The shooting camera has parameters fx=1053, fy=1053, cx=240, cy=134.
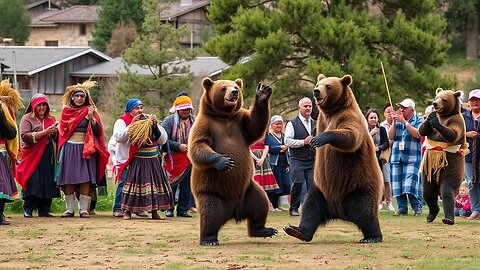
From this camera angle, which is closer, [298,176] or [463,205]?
[298,176]

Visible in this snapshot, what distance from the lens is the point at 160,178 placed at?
51.6 feet

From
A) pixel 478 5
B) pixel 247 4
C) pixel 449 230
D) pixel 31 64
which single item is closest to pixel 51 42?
pixel 31 64

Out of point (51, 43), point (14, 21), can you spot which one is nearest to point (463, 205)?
point (14, 21)

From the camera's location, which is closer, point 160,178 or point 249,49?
point 160,178

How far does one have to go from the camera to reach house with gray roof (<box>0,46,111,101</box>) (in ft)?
202

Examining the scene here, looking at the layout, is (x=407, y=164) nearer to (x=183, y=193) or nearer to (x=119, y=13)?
(x=183, y=193)

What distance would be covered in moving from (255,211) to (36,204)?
5.40 metres

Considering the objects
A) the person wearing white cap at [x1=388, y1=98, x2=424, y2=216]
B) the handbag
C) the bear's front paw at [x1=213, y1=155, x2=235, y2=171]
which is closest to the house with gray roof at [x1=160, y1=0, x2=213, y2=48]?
the handbag

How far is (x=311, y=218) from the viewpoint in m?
12.1

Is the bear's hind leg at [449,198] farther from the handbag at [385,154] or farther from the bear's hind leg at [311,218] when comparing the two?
the handbag at [385,154]

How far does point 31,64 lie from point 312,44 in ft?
102

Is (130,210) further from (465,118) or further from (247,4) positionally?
(247,4)

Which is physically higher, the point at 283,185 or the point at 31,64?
the point at 31,64

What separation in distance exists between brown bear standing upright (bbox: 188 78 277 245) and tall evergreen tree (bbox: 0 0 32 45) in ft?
192
